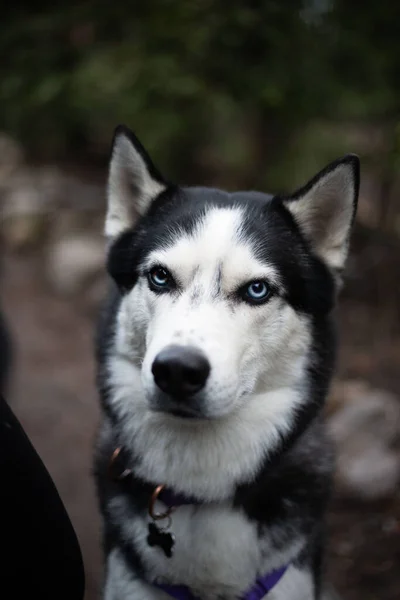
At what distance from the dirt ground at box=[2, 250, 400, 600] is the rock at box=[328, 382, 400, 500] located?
98mm

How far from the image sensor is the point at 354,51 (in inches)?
199

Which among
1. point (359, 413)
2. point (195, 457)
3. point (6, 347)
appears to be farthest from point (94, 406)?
point (195, 457)

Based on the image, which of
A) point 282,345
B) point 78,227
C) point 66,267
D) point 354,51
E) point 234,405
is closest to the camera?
point 234,405

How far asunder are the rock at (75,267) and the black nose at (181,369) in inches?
199

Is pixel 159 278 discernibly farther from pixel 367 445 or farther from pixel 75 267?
pixel 75 267

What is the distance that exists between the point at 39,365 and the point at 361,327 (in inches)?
111

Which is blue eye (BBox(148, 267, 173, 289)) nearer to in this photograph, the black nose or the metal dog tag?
the black nose

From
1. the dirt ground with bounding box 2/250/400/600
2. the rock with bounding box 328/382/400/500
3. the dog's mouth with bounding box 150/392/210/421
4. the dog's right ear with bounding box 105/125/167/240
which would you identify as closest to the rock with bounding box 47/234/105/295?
the dirt ground with bounding box 2/250/400/600

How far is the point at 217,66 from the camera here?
206 inches

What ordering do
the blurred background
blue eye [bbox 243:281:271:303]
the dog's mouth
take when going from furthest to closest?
the blurred background, blue eye [bbox 243:281:271:303], the dog's mouth

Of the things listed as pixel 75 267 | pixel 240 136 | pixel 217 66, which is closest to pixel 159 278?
pixel 217 66

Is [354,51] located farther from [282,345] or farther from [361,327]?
[282,345]

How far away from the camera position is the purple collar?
7.79 feet

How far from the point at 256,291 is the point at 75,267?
16.5ft
